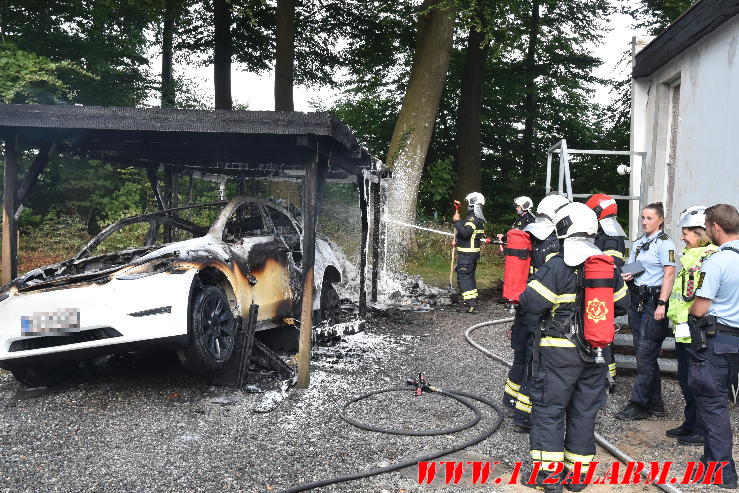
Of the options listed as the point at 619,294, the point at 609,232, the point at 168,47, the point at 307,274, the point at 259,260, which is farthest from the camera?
the point at 168,47

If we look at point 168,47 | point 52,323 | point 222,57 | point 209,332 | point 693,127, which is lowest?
point 209,332

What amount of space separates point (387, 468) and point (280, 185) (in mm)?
8593

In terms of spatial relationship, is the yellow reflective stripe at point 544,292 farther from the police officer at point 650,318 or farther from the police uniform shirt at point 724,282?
the police officer at point 650,318

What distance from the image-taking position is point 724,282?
13.5 ft

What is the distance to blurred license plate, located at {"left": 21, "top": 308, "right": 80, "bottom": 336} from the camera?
5086 millimetres

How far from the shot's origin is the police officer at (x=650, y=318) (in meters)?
5.31

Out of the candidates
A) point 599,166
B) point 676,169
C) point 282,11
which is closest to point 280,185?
point 282,11

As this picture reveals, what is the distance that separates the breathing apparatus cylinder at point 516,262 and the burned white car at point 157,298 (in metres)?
2.64

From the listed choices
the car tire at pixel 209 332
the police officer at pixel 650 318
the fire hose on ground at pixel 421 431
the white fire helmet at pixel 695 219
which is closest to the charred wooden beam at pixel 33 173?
the car tire at pixel 209 332

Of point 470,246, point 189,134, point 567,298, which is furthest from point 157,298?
point 470,246

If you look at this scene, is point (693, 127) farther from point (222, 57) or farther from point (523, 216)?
point (222, 57)

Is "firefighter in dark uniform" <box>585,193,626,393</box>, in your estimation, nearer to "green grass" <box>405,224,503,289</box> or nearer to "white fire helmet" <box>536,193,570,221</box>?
"white fire helmet" <box>536,193,570,221</box>

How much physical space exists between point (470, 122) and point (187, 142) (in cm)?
1373

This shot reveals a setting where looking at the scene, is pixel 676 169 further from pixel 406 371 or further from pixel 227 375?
pixel 227 375
